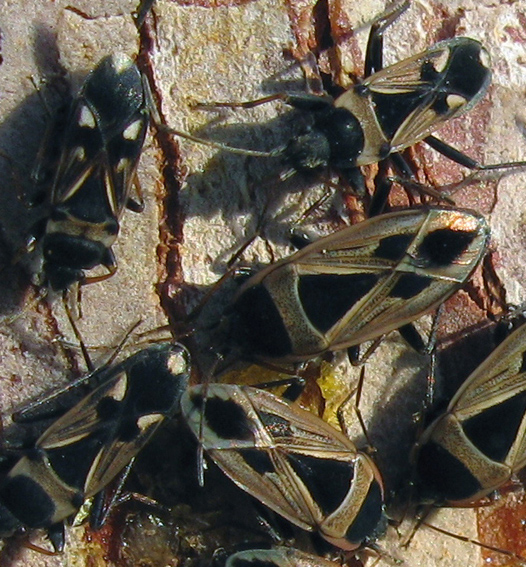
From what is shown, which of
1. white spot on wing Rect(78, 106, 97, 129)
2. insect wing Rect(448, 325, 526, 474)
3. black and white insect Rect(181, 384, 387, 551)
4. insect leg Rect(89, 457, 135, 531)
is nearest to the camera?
insect leg Rect(89, 457, 135, 531)

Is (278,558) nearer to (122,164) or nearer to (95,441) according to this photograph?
(95,441)

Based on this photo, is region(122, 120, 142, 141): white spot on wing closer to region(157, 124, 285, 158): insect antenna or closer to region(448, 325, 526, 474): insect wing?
region(157, 124, 285, 158): insect antenna

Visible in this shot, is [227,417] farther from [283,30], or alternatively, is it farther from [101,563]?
[283,30]

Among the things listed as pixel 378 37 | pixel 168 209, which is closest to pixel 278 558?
pixel 168 209

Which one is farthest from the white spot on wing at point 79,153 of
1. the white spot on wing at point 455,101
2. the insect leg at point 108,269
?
the white spot on wing at point 455,101

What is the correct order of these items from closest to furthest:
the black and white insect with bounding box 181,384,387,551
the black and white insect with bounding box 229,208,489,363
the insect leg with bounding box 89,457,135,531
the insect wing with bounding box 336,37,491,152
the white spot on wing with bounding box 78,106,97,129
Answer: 1. the insect leg with bounding box 89,457,135,531
2. the white spot on wing with bounding box 78,106,97,129
3. the black and white insect with bounding box 181,384,387,551
4. the black and white insect with bounding box 229,208,489,363
5. the insect wing with bounding box 336,37,491,152

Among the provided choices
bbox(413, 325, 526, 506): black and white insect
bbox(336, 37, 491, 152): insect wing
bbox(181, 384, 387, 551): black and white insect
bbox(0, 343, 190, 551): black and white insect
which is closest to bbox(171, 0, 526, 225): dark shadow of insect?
bbox(336, 37, 491, 152): insect wing

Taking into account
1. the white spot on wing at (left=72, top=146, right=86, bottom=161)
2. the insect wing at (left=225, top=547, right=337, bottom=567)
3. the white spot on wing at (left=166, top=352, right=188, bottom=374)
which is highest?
the white spot on wing at (left=72, top=146, right=86, bottom=161)
